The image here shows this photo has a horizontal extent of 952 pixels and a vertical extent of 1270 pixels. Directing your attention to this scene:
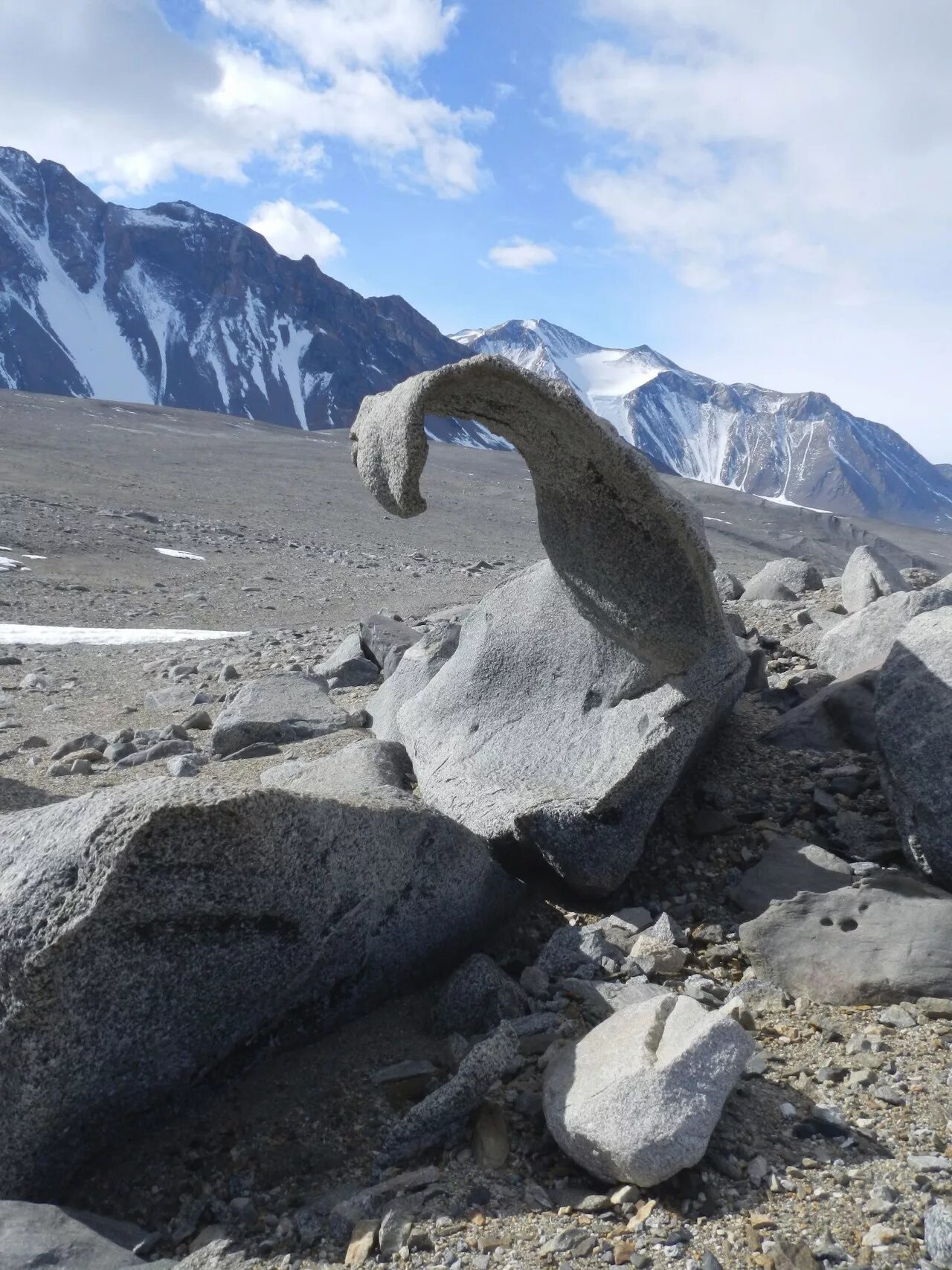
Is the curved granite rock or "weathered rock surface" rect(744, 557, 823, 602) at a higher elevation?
the curved granite rock

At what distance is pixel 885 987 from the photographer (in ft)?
12.3

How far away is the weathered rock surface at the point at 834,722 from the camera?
5762 millimetres

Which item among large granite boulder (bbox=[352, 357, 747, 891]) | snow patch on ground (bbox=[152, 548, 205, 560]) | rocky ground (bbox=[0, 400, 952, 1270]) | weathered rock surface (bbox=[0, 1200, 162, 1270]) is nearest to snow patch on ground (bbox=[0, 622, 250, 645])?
rocky ground (bbox=[0, 400, 952, 1270])

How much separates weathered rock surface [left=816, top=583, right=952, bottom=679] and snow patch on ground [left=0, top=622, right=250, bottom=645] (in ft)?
26.6

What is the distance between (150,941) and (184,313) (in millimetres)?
195876

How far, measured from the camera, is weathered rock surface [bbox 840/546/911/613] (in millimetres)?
8352

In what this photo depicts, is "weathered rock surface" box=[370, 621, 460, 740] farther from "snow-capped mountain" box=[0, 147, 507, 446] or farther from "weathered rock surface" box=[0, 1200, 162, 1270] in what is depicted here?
"snow-capped mountain" box=[0, 147, 507, 446]

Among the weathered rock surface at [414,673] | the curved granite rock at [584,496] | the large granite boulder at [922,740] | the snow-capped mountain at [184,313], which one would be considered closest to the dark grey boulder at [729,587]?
the weathered rock surface at [414,673]

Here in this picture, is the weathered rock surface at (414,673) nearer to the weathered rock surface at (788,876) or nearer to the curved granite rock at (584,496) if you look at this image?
the curved granite rock at (584,496)

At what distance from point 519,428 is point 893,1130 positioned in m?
3.34

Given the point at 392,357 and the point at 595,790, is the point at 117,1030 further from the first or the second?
the point at 392,357

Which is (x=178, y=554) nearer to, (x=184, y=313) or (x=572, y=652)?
(x=572, y=652)

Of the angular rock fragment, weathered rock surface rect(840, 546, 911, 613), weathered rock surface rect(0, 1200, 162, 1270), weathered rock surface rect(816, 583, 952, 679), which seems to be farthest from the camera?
weathered rock surface rect(840, 546, 911, 613)

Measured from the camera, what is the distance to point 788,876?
4.58 metres
